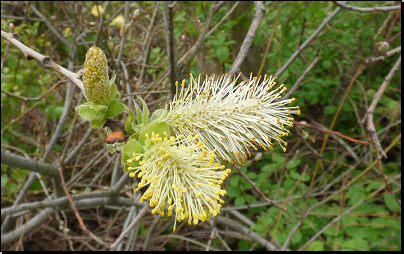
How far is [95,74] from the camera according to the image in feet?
2.83

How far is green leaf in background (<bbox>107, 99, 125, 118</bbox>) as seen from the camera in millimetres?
973

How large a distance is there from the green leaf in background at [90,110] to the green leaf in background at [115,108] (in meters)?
0.02

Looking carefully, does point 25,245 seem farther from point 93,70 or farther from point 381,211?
point 381,211

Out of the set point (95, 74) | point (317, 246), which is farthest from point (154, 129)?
→ point (317, 246)

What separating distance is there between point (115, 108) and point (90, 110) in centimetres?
8

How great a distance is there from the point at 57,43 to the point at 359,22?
361 cm

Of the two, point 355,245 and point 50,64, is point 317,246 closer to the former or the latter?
point 355,245

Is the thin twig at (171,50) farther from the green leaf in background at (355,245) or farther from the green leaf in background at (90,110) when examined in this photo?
the green leaf in background at (355,245)

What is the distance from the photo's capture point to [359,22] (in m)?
3.02

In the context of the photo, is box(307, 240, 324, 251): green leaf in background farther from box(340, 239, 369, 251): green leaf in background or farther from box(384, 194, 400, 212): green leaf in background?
box(384, 194, 400, 212): green leaf in background

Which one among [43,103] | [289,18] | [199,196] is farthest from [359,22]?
[43,103]

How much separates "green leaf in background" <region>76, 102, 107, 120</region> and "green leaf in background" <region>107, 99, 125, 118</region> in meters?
0.02

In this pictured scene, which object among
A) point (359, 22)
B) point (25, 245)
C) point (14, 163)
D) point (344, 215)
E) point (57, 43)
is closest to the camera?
point (14, 163)

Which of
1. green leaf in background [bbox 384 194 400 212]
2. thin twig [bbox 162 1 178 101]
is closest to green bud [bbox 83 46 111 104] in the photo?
thin twig [bbox 162 1 178 101]
